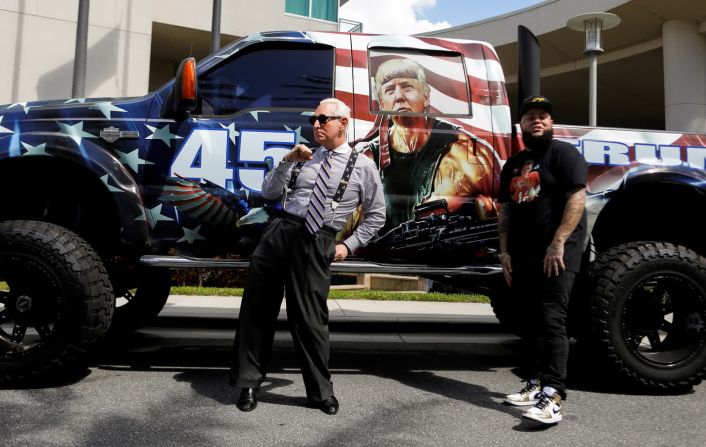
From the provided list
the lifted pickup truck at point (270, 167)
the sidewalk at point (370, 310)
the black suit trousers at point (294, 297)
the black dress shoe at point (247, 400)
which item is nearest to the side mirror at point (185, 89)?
the lifted pickup truck at point (270, 167)

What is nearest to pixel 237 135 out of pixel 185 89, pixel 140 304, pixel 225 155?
pixel 225 155

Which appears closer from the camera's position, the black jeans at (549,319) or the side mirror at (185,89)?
the black jeans at (549,319)

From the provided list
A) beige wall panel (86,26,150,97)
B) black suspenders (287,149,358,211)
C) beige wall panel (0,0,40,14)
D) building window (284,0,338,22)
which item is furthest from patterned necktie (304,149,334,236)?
building window (284,0,338,22)

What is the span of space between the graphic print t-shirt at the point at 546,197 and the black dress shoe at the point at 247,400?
179 cm

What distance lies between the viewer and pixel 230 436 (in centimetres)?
325

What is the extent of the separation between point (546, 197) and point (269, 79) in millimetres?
1969

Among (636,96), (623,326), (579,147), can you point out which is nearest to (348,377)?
(623,326)

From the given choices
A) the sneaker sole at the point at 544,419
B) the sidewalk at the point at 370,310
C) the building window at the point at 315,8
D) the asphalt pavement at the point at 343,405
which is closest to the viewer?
the asphalt pavement at the point at 343,405

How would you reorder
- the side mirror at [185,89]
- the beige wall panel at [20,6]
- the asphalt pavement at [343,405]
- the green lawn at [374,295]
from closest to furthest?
the asphalt pavement at [343,405] → the side mirror at [185,89] → the green lawn at [374,295] → the beige wall panel at [20,6]

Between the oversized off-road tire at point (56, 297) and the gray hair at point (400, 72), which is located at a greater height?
the gray hair at point (400, 72)

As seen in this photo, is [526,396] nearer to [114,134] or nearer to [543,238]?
[543,238]

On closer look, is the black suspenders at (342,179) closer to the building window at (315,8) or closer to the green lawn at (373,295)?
the green lawn at (373,295)

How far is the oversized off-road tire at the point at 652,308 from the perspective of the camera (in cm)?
415

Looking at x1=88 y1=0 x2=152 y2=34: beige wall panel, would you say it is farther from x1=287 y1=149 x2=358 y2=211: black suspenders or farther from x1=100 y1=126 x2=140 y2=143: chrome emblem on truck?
x1=287 y1=149 x2=358 y2=211: black suspenders
